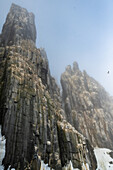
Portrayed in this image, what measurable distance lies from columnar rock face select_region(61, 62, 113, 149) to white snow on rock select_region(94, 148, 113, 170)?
7.27m

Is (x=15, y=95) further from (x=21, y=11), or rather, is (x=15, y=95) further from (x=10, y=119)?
(x=21, y=11)

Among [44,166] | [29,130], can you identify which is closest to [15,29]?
[29,130]

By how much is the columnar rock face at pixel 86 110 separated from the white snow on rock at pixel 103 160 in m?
7.27

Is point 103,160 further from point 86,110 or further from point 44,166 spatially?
point 44,166

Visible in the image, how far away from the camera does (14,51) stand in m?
39.9

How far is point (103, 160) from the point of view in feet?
151

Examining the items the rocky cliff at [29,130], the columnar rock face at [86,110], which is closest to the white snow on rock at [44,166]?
the rocky cliff at [29,130]

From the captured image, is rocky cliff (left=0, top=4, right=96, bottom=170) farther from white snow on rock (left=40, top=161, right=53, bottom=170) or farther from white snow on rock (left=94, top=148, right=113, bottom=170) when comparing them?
white snow on rock (left=94, top=148, right=113, bottom=170)

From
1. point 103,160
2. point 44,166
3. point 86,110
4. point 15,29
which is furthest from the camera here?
point 86,110

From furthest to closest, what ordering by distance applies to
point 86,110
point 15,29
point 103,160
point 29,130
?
1. point 86,110
2. point 15,29
3. point 103,160
4. point 29,130

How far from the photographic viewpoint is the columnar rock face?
64625 mm

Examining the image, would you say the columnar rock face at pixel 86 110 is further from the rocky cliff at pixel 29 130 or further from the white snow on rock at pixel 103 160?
the rocky cliff at pixel 29 130

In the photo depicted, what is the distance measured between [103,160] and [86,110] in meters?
31.6

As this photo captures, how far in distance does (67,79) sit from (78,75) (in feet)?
34.7
